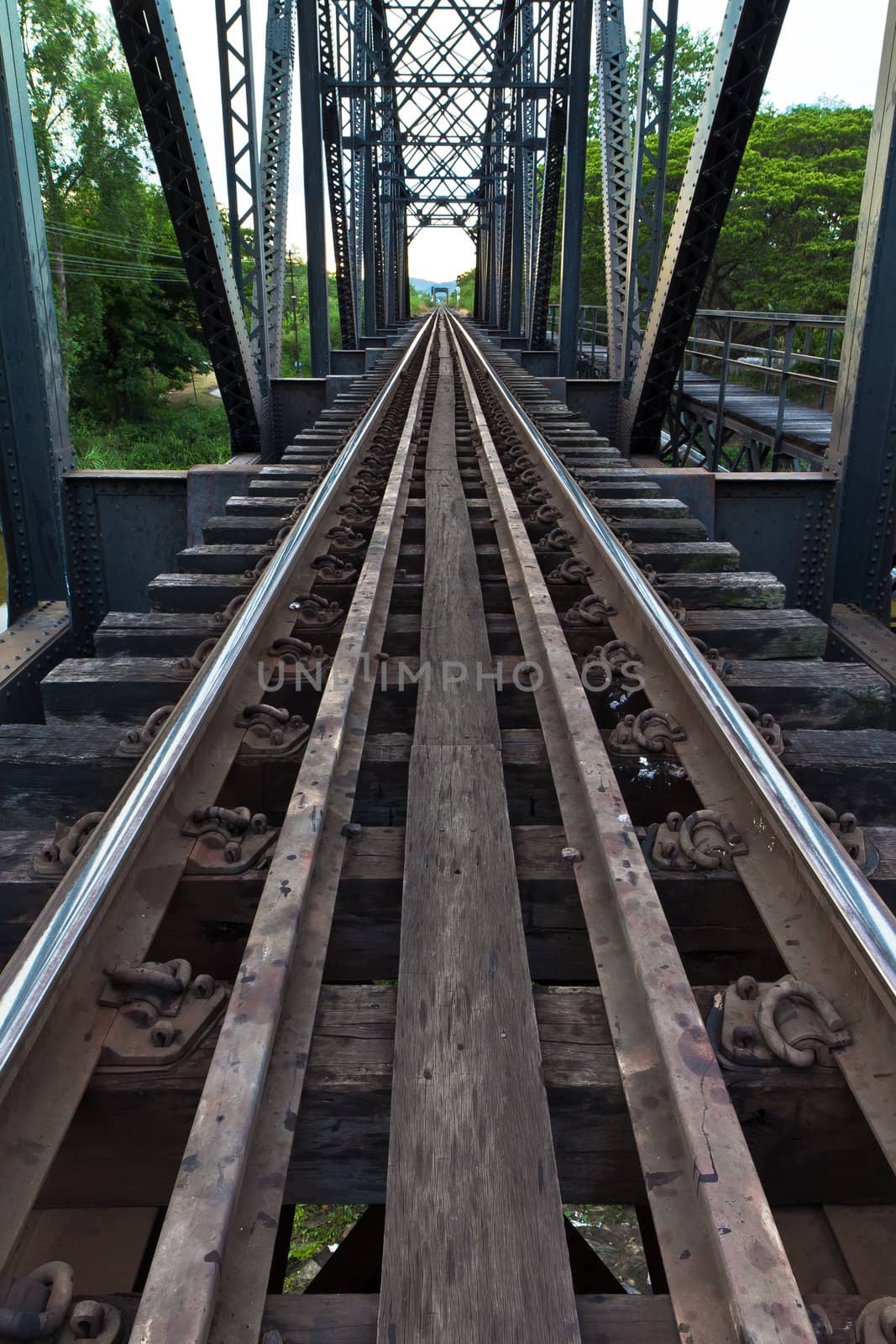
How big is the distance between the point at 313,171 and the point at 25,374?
11933mm

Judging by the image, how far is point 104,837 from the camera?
68.2 inches

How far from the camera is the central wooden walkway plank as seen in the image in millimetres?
1052

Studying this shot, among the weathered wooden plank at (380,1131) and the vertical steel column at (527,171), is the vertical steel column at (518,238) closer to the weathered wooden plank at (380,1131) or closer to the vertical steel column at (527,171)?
the vertical steel column at (527,171)

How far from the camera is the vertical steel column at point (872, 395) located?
4.44 meters

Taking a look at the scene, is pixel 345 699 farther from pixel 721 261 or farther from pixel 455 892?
pixel 721 261

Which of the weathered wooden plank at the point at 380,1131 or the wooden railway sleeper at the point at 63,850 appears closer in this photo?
the weathered wooden plank at the point at 380,1131

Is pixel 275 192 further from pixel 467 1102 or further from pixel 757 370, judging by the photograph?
pixel 467 1102

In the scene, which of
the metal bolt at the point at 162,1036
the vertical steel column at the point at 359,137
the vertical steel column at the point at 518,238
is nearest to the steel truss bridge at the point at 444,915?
the metal bolt at the point at 162,1036

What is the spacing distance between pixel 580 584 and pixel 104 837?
2306mm

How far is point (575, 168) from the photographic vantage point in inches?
588

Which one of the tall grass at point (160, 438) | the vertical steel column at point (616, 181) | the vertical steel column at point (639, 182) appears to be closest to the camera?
the vertical steel column at point (639, 182)

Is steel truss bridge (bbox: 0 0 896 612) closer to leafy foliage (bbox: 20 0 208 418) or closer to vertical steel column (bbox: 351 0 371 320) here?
vertical steel column (bbox: 351 0 371 320)

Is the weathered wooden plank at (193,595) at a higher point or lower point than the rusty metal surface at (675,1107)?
higher

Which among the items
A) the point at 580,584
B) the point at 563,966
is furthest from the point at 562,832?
the point at 580,584
